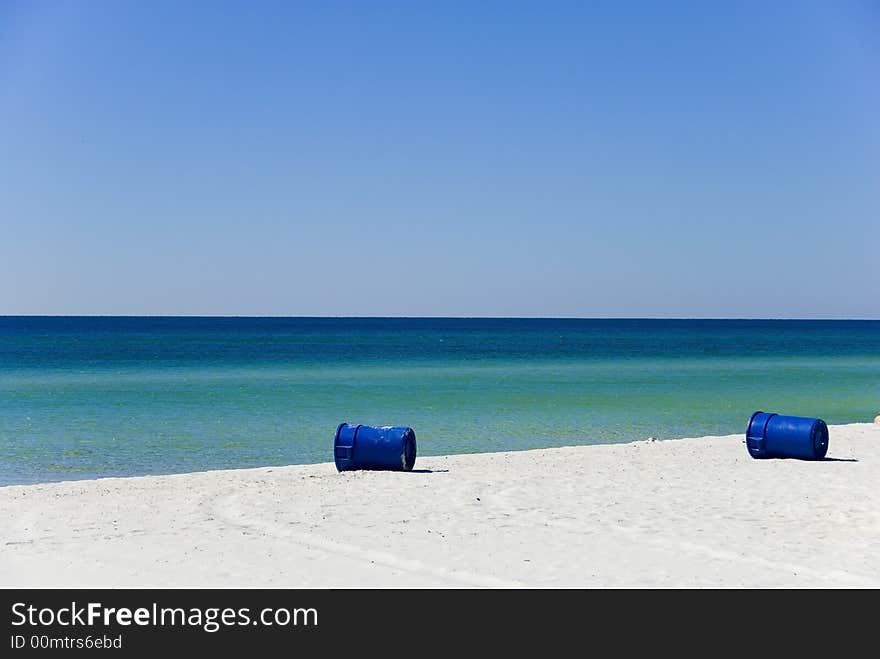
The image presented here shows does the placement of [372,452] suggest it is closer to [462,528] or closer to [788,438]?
[462,528]

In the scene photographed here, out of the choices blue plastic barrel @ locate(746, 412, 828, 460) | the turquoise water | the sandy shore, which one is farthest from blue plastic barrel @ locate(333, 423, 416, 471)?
blue plastic barrel @ locate(746, 412, 828, 460)

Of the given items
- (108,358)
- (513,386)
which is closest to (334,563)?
(513,386)

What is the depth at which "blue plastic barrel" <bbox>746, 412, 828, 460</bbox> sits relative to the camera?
51.7 feet

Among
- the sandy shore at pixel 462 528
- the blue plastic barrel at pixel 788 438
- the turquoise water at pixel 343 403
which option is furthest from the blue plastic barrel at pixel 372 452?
the blue plastic barrel at pixel 788 438

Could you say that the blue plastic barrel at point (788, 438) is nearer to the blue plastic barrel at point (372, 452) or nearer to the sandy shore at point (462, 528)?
the sandy shore at point (462, 528)

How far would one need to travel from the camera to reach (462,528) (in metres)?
10.3

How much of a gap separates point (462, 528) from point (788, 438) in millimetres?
7678

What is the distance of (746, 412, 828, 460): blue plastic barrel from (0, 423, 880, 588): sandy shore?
0.41 m

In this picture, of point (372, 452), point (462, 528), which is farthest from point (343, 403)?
point (462, 528)

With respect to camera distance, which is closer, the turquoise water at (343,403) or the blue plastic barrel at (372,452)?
the blue plastic barrel at (372,452)

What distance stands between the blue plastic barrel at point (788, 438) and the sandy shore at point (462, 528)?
415 mm

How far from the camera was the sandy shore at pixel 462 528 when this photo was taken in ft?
27.5
